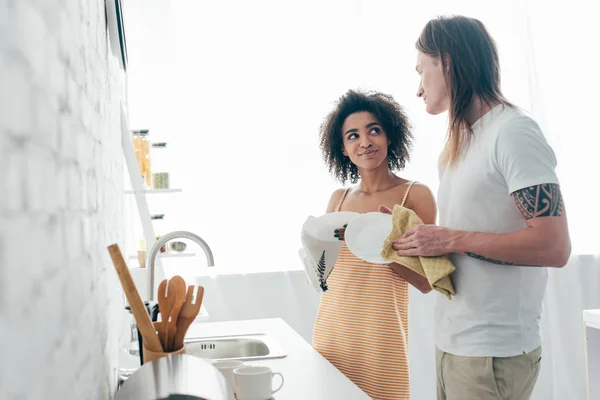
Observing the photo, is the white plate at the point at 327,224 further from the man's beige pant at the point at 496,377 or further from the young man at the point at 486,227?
the man's beige pant at the point at 496,377

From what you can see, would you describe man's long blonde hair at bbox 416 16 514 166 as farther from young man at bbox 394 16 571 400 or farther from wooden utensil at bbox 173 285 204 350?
wooden utensil at bbox 173 285 204 350

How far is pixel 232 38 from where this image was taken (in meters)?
3.02

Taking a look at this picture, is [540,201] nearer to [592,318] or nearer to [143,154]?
[592,318]

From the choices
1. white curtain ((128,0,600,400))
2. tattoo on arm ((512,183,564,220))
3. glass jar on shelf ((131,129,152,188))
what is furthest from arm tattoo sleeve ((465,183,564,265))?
white curtain ((128,0,600,400))

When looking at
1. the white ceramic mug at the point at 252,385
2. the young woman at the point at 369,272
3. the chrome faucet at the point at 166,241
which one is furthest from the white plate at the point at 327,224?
the white ceramic mug at the point at 252,385

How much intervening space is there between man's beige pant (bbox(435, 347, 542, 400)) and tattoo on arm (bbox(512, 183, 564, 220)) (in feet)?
1.12

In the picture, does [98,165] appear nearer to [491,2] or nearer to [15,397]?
[15,397]

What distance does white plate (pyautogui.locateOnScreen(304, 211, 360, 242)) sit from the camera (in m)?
1.58

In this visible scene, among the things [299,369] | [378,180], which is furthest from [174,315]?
[378,180]

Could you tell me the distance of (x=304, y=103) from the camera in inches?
122

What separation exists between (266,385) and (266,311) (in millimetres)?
2039

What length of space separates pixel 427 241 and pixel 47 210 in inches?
40.1

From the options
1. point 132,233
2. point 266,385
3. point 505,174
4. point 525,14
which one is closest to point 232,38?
point 132,233

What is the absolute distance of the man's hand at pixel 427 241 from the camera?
129 centimetres
